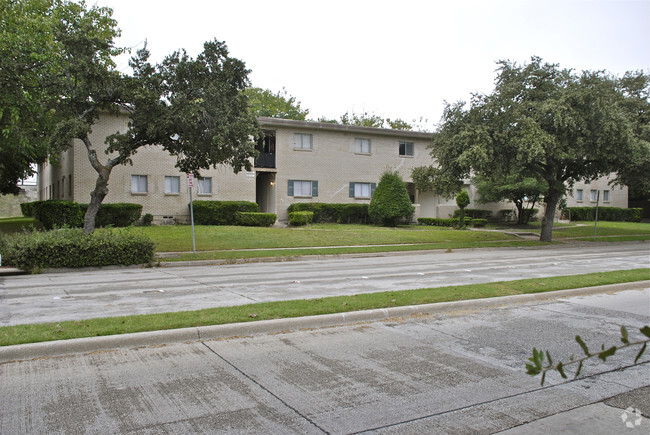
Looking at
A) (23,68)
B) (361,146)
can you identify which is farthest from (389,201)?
(23,68)

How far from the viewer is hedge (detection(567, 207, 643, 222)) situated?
46219mm

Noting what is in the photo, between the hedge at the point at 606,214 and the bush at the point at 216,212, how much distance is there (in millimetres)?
32341

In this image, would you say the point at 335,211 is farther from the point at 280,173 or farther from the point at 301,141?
the point at 301,141

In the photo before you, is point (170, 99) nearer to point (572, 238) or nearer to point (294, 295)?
point (294, 295)

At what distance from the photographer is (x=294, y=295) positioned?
9.80 metres

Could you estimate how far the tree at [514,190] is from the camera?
33.2 meters

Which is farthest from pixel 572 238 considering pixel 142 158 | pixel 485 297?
pixel 142 158

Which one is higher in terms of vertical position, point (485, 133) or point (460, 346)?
point (485, 133)

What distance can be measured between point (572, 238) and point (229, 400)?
96.0 feet

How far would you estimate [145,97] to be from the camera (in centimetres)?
1603

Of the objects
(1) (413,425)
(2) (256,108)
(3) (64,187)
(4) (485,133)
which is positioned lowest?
(1) (413,425)

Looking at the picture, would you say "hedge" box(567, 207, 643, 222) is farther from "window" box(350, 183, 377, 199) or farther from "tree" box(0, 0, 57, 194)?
"tree" box(0, 0, 57, 194)

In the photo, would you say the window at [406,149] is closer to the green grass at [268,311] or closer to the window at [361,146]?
the window at [361,146]

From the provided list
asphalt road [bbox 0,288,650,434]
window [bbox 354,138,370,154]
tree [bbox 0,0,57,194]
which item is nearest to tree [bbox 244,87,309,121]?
window [bbox 354,138,370,154]
